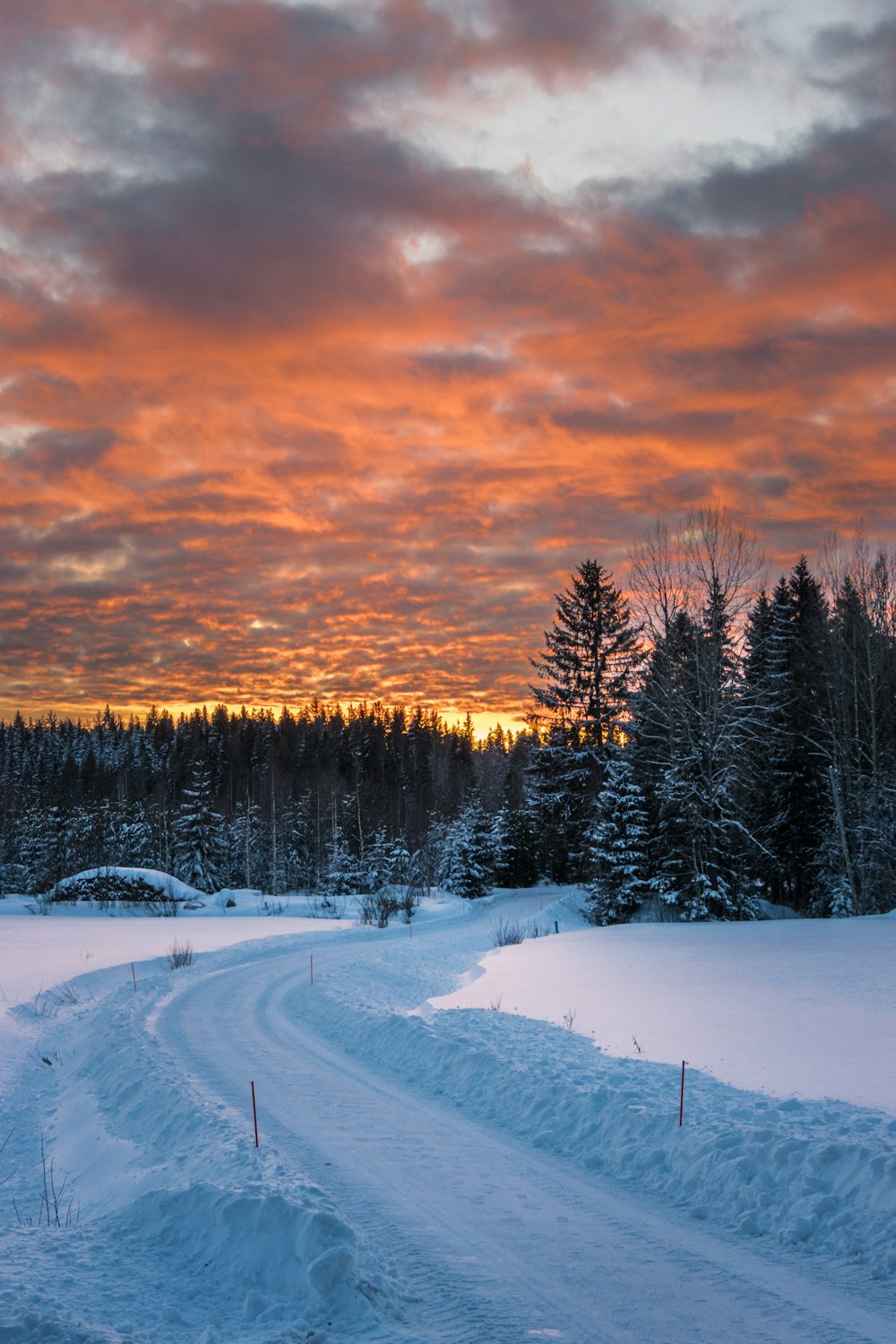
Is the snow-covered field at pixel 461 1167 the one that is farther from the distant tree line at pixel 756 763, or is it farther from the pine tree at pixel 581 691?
the pine tree at pixel 581 691

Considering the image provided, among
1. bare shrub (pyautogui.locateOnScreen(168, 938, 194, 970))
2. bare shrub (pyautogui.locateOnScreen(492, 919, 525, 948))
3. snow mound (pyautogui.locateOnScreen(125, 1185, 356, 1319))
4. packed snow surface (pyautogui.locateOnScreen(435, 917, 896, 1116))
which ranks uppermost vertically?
snow mound (pyautogui.locateOnScreen(125, 1185, 356, 1319))

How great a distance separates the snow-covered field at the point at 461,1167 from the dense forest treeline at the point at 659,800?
15718mm

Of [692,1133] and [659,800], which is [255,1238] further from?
[659,800]

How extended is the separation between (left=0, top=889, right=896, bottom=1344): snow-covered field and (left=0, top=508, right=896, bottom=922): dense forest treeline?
619 inches

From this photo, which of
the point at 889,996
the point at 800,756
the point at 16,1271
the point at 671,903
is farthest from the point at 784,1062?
the point at 800,756

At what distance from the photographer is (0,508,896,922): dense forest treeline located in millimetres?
32781

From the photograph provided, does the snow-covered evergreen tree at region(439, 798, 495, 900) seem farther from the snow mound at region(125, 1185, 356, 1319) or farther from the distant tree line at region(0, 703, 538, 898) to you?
the snow mound at region(125, 1185, 356, 1319)

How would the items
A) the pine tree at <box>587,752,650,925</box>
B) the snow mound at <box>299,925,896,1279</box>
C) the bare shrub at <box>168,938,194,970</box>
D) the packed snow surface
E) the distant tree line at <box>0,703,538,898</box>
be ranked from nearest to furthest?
the snow mound at <box>299,925,896,1279</box>, the packed snow surface, the bare shrub at <box>168,938,194,970</box>, the pine tree at <box>587,752,650,925</box>, the distant tree line at <box>0,703,538,898</box>

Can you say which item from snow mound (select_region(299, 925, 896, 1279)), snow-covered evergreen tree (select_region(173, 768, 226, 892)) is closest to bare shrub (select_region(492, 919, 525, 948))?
snow mound (select_region(299, 925, 896, 1279))

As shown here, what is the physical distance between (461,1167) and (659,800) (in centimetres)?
2840

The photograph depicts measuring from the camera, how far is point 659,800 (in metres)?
35.3

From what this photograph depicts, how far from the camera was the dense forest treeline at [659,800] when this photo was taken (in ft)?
108

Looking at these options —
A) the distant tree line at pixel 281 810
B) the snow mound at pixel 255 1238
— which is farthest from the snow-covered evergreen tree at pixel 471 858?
the snow mound at pixel 255 1238

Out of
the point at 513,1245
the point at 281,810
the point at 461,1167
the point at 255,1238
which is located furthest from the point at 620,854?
the point at 281,810
